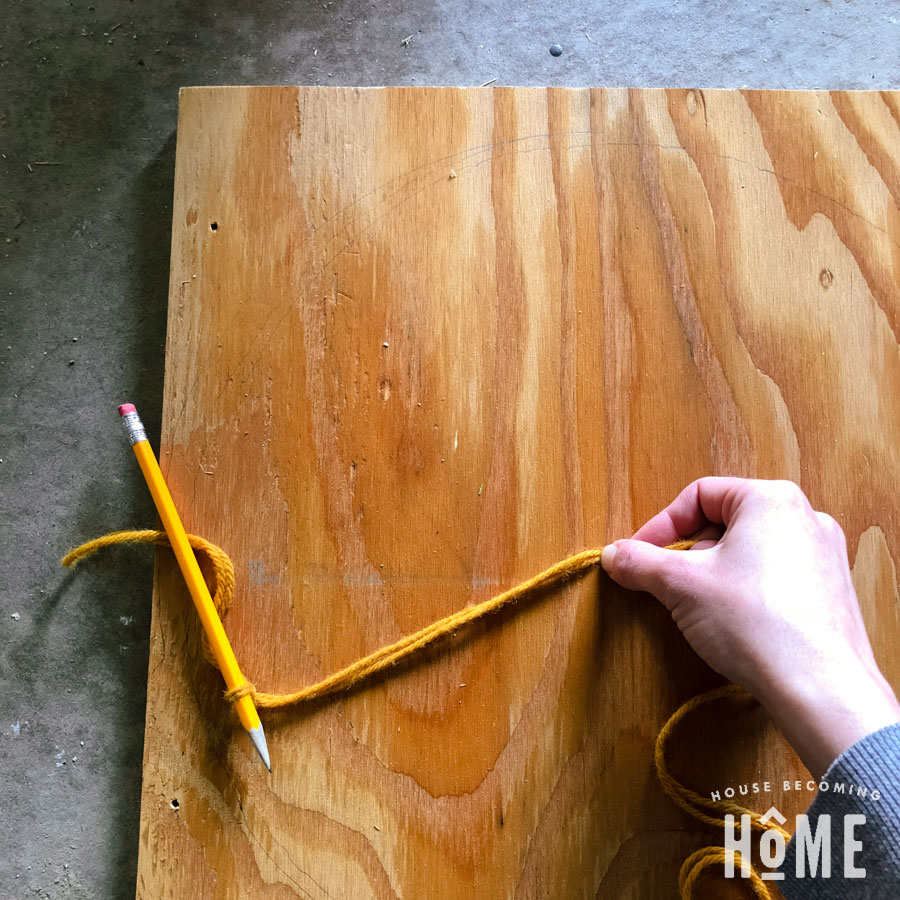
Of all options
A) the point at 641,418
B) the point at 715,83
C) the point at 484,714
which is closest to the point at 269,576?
the point at 484,714

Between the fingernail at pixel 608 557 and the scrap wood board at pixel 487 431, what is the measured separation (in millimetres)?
18

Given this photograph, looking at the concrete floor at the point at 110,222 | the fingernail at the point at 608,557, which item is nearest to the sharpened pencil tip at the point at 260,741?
the concrete floor at the point at 110,222

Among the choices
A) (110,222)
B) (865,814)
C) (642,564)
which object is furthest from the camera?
(110,222)

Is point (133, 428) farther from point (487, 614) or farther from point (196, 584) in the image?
point (487, 614)

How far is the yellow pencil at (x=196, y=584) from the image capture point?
1.69 ft

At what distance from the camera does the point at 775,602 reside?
0.47m

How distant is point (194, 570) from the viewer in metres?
0.53

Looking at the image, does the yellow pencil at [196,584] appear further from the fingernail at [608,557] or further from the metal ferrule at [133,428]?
the fingernail at [608,557]

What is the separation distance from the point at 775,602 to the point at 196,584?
431mm

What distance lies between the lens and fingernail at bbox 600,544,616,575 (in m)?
0.53

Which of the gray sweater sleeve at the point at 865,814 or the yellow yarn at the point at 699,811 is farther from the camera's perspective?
the yellow yarn at the point at 699,811

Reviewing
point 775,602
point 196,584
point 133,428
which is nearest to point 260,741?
point 196,584

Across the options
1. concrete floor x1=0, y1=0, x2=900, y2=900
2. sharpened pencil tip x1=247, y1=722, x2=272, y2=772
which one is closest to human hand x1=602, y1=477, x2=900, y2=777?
sharpened pencil tip x1=247, y1=722, x2=272, y2=772

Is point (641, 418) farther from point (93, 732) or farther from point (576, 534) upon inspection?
point (93, 732)
